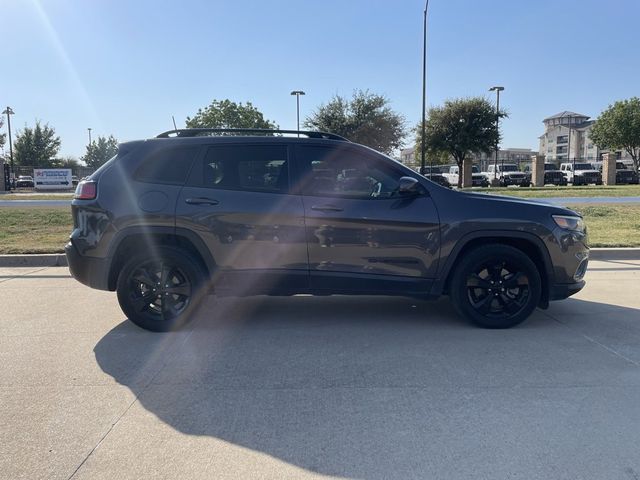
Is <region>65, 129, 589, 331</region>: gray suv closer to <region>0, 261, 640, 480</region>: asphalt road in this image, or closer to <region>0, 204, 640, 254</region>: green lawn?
<region>0, 261, 640, 480</region>: asphalt road

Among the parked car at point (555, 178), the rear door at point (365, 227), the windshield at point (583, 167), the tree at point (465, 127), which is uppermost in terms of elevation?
the tree at point (465, 127)

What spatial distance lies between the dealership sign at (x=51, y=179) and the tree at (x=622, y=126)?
54544mm

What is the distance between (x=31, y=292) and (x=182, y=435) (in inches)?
193

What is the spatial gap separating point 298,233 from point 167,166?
147cm

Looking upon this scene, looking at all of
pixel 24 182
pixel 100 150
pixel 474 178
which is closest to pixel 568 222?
pixel 474 178

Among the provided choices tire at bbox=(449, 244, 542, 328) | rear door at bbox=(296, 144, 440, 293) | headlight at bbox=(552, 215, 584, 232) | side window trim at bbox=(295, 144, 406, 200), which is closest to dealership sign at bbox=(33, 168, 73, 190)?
side window trim at bbox=(295, 144, 406, 200)

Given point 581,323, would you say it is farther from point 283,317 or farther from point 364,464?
point 364,464

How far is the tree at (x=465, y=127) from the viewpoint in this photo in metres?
40.0

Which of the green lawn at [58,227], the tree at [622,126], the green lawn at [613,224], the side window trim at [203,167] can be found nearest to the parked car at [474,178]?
the tree at [622,126]

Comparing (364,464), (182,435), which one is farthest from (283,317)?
(364,464)

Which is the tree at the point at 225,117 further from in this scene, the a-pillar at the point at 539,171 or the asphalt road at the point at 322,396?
the asphalt road at the point at 322,396

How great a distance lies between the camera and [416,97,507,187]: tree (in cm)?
4003

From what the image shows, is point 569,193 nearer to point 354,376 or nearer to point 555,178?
point 354,376

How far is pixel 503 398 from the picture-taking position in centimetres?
363
